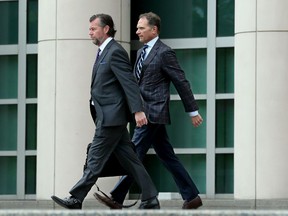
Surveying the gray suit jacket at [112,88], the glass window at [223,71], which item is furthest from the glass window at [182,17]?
the gray suit jacket at [112,88]

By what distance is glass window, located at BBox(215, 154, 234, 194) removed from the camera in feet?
56.9

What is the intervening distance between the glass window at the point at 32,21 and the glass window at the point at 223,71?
2.74 meters

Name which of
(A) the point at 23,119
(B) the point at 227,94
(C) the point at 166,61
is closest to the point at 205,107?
(B) the point at 227,94

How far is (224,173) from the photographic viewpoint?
17406 mm

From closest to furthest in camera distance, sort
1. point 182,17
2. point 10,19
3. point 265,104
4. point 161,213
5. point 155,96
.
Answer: point 161,213, point 155,96, point 265,104, point 182,17, point 10,19

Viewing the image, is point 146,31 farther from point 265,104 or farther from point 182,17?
point 182,17

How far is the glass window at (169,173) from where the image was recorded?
17516mm

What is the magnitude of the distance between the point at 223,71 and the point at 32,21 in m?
2.94

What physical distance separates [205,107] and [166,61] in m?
4.24

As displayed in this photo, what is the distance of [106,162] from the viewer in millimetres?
12641

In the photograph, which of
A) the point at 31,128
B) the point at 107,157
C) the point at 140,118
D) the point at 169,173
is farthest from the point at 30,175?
the point at 140,118

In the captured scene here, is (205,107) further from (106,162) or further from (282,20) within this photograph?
(106,162)

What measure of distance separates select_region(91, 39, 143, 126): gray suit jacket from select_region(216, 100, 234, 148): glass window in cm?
499

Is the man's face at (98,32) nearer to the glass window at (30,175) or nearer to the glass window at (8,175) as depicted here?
the glass window at (30,175)
